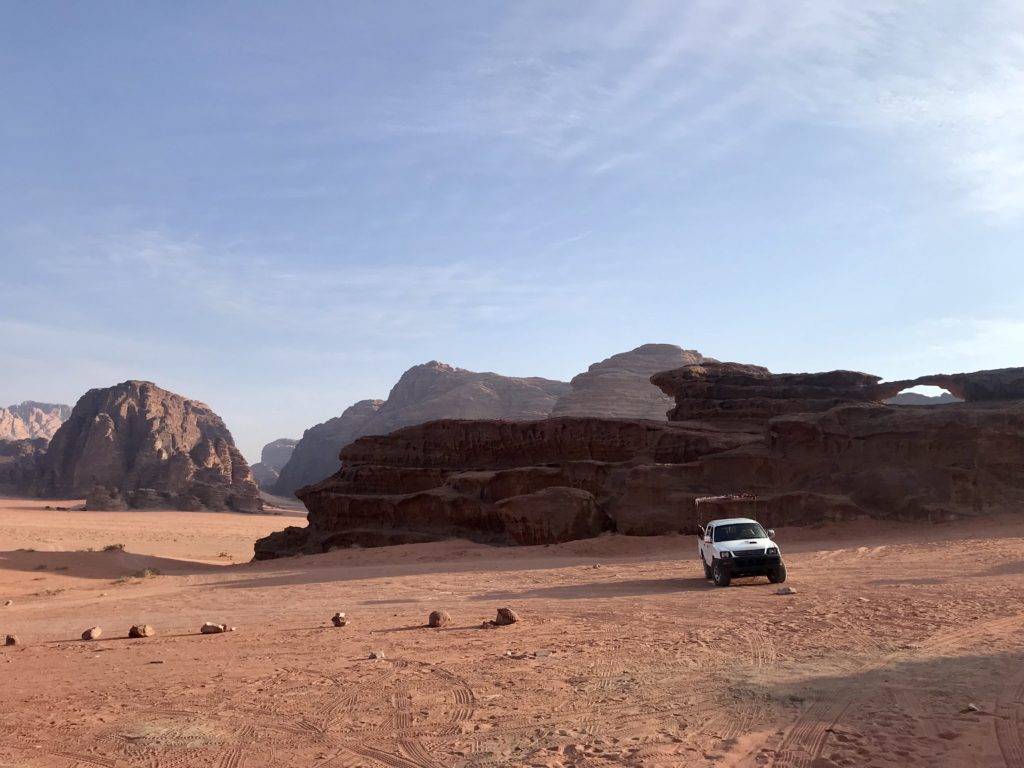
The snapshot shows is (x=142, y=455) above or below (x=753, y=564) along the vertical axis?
above

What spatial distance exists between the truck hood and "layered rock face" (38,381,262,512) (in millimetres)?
67142

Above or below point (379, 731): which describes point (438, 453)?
above

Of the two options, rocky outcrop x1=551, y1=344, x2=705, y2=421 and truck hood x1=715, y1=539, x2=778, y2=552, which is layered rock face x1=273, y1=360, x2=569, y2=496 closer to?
rocky outcrop x1=551, y1=344, x2=705, y2=421

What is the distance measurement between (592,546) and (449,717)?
1980cm

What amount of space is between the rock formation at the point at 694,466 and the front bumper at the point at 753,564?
11.4 m

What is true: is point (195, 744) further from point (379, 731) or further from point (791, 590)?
point (791, 590)

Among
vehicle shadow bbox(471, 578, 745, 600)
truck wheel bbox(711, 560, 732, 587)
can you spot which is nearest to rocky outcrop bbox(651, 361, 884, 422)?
vehicle shadow bbox(471, 578, 745, 600)

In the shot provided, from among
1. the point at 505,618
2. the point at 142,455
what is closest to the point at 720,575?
the point at 505,618

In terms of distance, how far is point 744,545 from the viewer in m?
15.3

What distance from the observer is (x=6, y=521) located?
48.6 m

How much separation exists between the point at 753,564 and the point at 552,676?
8.33m

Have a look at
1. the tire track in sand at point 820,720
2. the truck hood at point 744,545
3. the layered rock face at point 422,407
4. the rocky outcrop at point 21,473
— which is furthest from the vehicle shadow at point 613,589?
the rocky outcrop at point 21,473

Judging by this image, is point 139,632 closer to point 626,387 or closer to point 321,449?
point 626,387

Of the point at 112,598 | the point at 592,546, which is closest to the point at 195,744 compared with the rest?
the point at 112,598
